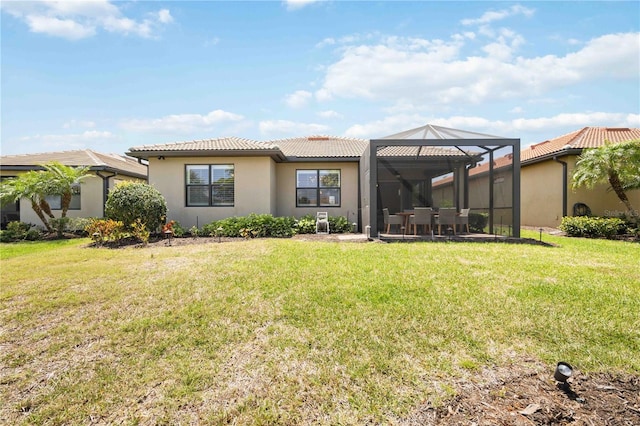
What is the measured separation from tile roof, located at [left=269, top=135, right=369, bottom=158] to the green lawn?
8284 mm

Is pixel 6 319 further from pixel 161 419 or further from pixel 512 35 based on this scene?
pixel 512 35

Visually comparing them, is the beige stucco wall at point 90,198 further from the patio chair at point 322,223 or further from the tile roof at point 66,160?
the patio chair at point 322,223

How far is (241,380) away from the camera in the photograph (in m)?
3.05

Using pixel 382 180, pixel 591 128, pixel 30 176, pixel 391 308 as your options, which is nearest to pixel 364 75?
pixel 382 180

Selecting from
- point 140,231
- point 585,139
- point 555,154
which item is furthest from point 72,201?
point 585,139

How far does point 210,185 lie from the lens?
1313 centimetres

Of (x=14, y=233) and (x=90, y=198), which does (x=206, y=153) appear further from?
(x=14, y=233)

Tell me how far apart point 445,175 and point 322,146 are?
588 centimetres

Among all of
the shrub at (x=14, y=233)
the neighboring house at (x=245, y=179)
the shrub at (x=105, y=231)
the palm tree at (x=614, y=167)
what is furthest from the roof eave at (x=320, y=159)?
the shrub at (x=14, y=233)

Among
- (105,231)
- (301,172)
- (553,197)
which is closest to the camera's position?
(105,231)

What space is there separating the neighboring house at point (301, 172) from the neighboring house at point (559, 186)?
91cm

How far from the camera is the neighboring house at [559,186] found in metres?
12.9

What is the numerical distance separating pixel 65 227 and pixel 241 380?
13621 mm

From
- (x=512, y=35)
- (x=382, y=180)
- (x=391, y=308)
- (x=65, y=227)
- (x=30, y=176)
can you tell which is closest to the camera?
(x=391, y=308)
